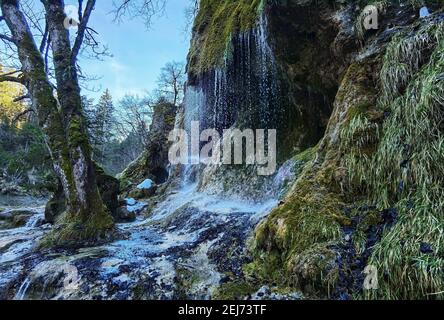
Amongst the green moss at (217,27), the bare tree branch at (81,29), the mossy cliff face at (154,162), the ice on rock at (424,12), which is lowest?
the mossy cliff face at (154,162)

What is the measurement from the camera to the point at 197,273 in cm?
338

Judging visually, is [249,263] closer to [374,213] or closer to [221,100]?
[374,213]

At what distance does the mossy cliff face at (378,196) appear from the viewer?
2.29m

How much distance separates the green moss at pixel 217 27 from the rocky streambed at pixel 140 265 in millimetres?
4384

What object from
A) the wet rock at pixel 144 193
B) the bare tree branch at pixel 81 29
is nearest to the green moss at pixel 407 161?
the bare tree branch at pixel 81 29

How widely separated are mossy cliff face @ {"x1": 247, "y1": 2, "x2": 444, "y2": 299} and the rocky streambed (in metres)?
0.58

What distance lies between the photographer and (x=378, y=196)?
2.98 m

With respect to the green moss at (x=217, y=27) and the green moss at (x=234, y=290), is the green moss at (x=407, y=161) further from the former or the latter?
the green moss at (x=217, y=27)

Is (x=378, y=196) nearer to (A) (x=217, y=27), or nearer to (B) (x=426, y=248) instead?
(B) (x=426, y=248)

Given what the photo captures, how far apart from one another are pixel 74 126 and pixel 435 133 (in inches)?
198

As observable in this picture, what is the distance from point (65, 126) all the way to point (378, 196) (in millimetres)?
4909

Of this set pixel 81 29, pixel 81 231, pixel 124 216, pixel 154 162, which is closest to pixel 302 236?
pixel 81 231

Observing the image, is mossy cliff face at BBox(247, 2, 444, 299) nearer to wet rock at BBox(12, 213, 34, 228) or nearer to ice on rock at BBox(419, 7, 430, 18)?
ice on rock at BBox(419, 7, 430, 18)

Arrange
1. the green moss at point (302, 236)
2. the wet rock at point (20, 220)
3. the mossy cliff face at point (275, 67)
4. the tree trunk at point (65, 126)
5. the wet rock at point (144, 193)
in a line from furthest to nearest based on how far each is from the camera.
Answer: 1. the wet rock at point (144, 193)
2. the wet rock at point (20, 220)
3. the mossy cliff face at point (275, 67)
4. the tree trunk at point (65, 126)
5. the green moss at point (302, 236)
